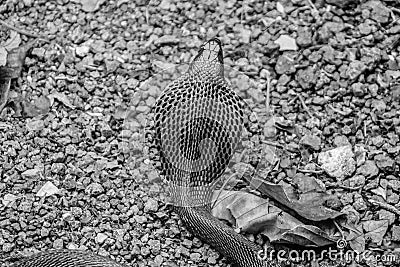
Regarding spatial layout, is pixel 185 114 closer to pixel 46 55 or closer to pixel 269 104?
pixel 269 104

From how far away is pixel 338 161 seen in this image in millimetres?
4957

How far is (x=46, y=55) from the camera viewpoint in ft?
18.7

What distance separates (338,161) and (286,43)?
3.94 feet

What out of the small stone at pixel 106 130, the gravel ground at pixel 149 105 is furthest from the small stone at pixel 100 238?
the small stone at pixel 106 130

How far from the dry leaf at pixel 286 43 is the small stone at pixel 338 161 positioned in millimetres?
1024

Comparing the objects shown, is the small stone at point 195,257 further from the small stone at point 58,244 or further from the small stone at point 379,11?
the small stone at point 379,11

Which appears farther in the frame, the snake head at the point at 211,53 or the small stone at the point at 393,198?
the snake head at the point at 211,53

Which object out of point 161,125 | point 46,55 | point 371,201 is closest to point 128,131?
point 161,125

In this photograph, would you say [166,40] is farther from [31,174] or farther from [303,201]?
[303,201]

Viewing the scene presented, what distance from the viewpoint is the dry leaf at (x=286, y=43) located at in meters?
5.64

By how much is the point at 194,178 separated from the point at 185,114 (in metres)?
0.44

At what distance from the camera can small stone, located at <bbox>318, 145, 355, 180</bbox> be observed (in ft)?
16.1

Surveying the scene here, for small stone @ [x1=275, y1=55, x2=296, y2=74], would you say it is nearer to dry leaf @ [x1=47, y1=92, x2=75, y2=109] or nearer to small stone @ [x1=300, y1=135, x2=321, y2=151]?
small stone @ [x1=300, y1=135, x2=321, y2=151]

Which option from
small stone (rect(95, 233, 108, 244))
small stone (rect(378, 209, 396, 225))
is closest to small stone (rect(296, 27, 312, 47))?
small stone (rect(378, 209, 396, 225))
